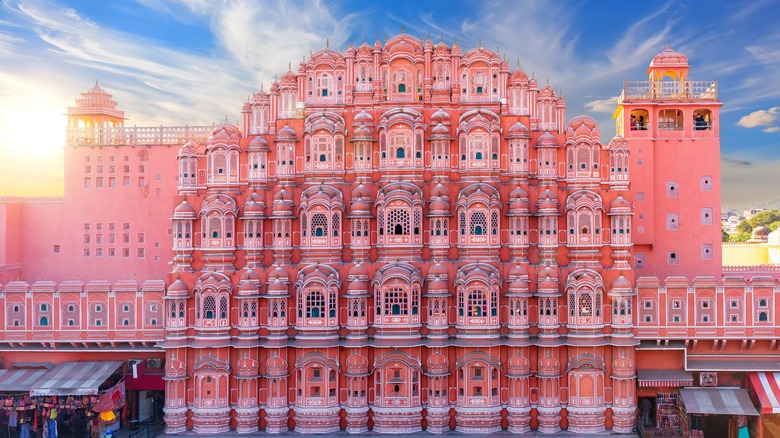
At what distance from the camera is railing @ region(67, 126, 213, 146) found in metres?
42.3

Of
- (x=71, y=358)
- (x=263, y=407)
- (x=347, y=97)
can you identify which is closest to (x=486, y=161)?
(x=347, y=97)

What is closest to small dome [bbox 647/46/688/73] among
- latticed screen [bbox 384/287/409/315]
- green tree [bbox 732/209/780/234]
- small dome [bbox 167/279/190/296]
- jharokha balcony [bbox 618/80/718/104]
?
jharokha balcony [bbox 618/80/718/104]

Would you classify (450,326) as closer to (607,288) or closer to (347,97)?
(607,288)

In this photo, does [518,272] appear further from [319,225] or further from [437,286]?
[319,225]

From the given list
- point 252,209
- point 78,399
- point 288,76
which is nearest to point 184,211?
point 252,209

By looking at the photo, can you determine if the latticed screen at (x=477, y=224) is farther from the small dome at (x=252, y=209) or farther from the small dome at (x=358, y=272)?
the small dome at (x=252, y=209)

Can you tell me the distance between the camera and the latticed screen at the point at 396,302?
3131 cm

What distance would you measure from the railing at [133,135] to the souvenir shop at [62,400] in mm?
15820

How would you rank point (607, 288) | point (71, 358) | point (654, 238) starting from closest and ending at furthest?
point (607, 288) → point (71, 358) → point (654, 238)

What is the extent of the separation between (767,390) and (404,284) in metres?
19.2

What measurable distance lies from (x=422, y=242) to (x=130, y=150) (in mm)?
22681

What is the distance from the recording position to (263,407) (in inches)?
1264

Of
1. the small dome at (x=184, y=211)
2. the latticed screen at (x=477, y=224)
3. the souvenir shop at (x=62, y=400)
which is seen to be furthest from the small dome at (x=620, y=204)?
the souvenir shop at (x=62, y=400)

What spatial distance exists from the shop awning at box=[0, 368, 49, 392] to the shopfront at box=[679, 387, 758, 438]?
112ft
